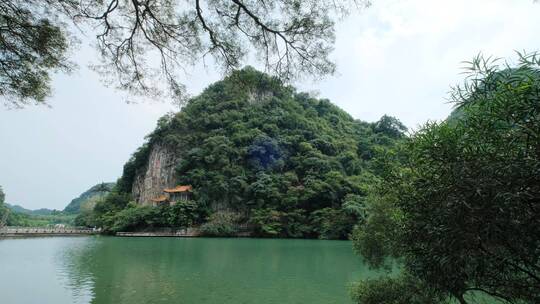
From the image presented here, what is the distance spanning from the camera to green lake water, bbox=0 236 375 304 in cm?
728

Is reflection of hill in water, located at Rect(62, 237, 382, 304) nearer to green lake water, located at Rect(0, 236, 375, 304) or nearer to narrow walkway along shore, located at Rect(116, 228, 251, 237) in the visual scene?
green lake water, located at Rect(0, 236, 375, 304)

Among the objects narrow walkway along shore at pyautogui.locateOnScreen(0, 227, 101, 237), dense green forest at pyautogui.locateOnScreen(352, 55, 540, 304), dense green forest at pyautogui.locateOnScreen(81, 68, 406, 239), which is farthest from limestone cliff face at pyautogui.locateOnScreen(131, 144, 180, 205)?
dense green forest at pyautogui.locateOnScreen(352, 55, 540, 304)

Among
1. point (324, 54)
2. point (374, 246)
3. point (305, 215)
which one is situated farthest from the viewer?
point (305, 215)

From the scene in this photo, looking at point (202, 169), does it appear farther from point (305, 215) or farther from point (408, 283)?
point (408, 283)

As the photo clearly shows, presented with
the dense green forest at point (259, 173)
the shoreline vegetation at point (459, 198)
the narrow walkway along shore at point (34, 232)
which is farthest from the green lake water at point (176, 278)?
the narrow walkway along shore at point (34, 232)

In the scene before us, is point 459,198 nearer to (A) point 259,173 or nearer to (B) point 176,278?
Answer: (B) point 176,278

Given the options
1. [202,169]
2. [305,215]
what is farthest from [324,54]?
[202,169]

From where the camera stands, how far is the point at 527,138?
1.92 meters

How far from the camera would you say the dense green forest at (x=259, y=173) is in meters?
25.2

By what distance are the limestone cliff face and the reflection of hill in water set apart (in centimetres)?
1859

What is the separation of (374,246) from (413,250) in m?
3.33

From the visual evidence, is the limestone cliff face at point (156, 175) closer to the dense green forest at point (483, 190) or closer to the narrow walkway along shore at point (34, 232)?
the narrow walkway along shore at point (34, 232)

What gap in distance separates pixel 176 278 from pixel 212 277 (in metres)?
0.95

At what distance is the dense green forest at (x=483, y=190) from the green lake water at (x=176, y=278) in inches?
202
